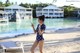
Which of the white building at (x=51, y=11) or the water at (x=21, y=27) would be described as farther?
the white building at (x=51, y=11)

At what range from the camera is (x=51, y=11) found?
276ft

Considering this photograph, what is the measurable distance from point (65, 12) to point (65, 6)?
2.11 metres

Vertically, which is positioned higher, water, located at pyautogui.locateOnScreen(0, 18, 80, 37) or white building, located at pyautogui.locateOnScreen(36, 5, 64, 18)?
water, located at pyautogui.locateOnScreen(0, 18, 80, 37)

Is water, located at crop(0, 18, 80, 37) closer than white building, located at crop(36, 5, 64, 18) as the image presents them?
Yes

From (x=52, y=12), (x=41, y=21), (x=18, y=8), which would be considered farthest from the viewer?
(x=52, y=12)

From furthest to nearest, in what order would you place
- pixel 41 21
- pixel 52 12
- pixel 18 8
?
pixel 52 12 < pixel 18 8 < pixel 41 21

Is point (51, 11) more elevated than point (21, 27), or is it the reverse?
point (21, 27)

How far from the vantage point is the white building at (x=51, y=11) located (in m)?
82.7

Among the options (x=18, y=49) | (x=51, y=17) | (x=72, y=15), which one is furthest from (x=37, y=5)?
(x=18, y=49)

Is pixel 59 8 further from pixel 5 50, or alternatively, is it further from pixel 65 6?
pixel 5 50

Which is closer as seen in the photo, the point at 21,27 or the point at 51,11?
the point at 21,27

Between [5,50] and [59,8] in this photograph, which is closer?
[5,50]

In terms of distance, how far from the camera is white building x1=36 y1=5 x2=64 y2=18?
8272 centimetres

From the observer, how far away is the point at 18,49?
209 inches
